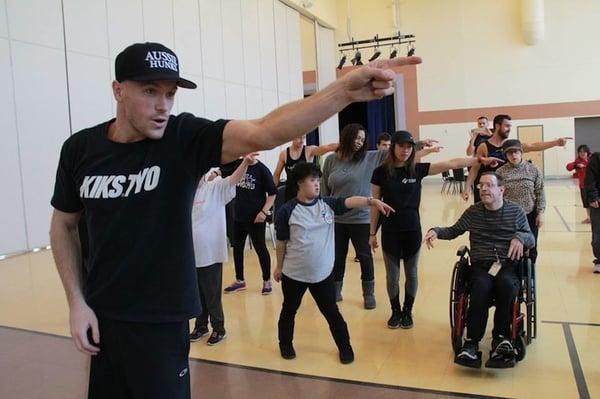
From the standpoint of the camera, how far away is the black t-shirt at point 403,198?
13.9 feet

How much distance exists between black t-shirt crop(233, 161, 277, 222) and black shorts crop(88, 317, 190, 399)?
13.0 feet

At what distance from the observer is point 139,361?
1487 millimetres

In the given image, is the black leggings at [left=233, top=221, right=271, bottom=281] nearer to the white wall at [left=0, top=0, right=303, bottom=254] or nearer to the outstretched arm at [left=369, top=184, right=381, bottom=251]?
the outstretched arm at [left=369, top=184, right=381, bottom=251]

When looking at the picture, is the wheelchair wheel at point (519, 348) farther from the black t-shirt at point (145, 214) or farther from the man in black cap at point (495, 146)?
the black t-shirt at point (145, 214)

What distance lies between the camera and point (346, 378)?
11.1 ft

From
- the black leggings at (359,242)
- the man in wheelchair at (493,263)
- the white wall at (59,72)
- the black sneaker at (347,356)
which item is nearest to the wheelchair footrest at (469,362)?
the man in wheelchair at (493,263)

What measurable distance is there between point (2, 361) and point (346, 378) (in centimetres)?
248

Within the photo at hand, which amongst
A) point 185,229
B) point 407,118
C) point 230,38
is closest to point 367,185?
point 185,229

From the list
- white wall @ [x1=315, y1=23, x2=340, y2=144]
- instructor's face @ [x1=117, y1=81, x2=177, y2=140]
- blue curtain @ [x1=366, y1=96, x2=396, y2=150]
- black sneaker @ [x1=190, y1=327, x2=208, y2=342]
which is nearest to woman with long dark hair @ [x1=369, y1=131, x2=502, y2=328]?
black sneaker @ [x1=190, y1=327, x2=208, y2=342]

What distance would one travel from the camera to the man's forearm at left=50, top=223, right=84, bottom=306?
5.36 feet

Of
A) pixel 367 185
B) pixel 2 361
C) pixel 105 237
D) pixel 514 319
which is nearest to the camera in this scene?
pixel 105 237

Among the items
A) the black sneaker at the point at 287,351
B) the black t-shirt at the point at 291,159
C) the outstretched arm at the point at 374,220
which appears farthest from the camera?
the black t-shirt at the point at 291,159

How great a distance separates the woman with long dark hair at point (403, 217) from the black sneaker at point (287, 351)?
0.92 metres

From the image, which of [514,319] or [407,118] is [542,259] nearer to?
[514,319]
